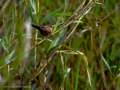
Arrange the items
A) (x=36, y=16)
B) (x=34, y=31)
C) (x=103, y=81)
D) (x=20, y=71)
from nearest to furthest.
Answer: (x=20, y=71) < (x=36, y=16) < (x=34, y=31) < (x=103, y=81)

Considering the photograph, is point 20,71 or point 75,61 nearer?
point 20,71

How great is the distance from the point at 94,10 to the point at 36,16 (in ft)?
2.52

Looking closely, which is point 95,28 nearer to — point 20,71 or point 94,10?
point 94,10

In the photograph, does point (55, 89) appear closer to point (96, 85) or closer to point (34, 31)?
point (96, 85)

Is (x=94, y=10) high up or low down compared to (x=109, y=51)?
up

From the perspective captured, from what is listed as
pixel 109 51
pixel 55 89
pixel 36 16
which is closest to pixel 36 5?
pixel 36 16

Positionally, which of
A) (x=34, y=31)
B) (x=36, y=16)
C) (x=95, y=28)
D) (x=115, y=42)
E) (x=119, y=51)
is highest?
(x=36, y=16)

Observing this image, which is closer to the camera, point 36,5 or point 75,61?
point 36,5

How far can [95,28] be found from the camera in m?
1.70

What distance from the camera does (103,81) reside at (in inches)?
61.5

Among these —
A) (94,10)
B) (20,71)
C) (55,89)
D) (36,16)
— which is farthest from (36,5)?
(55,89)

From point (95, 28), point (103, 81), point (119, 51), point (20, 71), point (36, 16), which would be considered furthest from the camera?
point (119, 51)

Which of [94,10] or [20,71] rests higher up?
[94,10]

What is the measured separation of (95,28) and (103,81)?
0.57 meters
